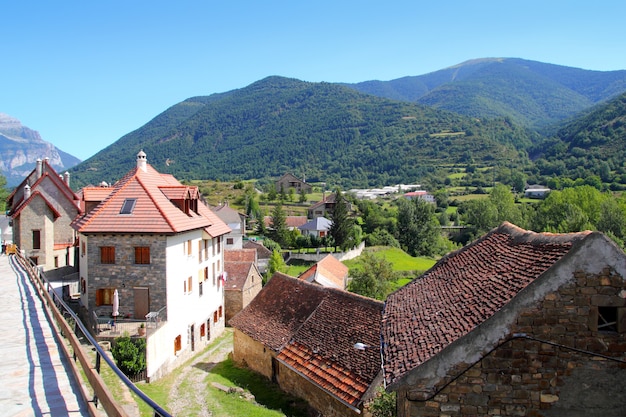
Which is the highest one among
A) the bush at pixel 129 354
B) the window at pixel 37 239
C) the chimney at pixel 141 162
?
the chimney at pixel 141 162

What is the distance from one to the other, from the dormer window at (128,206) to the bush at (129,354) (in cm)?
666

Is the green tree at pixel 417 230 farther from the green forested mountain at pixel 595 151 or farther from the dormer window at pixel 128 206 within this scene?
the dormer window at pixel 128 206

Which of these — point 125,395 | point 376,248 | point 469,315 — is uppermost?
point 469,315

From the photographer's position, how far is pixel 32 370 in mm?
9836

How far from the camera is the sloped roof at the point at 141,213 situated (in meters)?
24.0

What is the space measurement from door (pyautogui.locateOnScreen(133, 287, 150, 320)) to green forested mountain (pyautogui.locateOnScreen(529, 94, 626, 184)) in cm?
12182

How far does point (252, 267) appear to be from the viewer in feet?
134

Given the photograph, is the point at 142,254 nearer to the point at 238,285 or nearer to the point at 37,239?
the point at 238,285

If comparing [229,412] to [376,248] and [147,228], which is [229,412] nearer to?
[147,228]

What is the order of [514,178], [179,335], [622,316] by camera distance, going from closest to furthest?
[622,316] < [179,335] < [514,178]

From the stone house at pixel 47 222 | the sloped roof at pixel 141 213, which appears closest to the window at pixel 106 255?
the sloped roof at pixel 141 213

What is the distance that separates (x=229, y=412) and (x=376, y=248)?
2173 inches

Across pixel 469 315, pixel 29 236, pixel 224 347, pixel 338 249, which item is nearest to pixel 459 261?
pixel 469 315

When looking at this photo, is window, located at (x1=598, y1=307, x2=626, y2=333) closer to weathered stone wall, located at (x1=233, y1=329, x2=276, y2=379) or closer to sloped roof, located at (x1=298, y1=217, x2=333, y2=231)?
weathered stone wall, located at (x1=233, y1=329, x2=276, y2=379)
